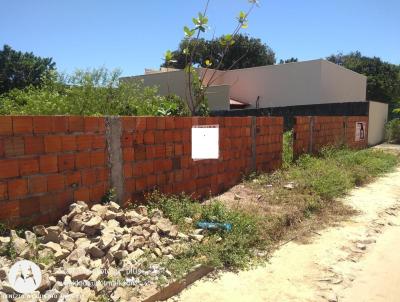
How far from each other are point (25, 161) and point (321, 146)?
8.72 meters

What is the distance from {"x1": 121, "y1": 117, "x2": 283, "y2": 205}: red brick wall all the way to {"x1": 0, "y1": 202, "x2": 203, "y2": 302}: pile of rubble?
769 millimetres

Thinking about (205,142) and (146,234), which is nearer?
(146,234)

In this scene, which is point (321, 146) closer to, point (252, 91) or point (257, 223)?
point (257, 223)

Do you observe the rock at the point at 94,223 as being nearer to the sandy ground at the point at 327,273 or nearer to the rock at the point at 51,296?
the rock at the point at 51,296

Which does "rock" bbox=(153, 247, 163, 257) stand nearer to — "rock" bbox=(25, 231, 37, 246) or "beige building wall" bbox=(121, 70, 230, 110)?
"rock" bbox=(25, 231, 37, 246)

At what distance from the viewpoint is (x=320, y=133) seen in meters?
10.8

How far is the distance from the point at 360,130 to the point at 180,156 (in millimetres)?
11120

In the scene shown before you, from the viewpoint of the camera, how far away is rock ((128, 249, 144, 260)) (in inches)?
139

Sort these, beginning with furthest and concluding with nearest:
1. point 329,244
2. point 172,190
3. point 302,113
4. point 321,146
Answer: point 302,113 < point 321,146 < point 172,190 < point 329,244

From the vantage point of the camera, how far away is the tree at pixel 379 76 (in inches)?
1299

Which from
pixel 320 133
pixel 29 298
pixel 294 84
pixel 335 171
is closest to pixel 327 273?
pixel 29 298

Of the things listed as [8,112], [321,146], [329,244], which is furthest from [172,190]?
[321,146]

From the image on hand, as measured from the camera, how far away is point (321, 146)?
10.9 m

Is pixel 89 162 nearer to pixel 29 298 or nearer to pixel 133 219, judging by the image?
pixel 133 219
